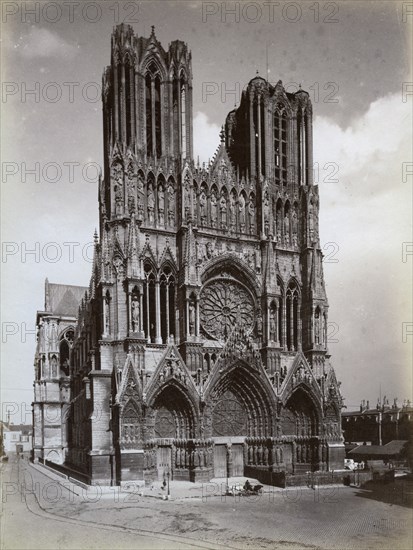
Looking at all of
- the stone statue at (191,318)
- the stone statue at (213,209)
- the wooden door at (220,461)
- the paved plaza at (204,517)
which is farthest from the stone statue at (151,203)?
the paved plaza at (204,517)

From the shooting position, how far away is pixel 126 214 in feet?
122

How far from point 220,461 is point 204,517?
13.1m

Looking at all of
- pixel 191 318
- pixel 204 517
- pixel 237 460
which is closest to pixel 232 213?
pixel 191 318

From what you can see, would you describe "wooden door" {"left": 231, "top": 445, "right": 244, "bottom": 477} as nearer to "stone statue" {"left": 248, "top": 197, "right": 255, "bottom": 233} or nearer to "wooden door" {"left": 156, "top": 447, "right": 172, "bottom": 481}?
"wooden door" {"left": 156, "top": 447, "right": 172, "bottom": 481}

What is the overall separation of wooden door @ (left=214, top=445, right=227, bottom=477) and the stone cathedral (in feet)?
0.28

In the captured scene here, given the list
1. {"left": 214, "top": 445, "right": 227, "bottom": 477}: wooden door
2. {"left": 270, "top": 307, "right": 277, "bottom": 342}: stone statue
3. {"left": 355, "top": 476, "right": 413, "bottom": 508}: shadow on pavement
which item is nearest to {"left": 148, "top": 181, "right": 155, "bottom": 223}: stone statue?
{"left": 270, "top": 307, "right": 277, "bottom": 342}: stone statue

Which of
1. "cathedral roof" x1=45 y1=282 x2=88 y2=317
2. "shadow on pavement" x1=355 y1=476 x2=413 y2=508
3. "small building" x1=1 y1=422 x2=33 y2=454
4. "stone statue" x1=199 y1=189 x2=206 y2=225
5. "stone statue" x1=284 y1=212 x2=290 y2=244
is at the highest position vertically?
"stone statue" x1=199 y1=189 x2=206 y2=225

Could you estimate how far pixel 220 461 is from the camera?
37344 mm

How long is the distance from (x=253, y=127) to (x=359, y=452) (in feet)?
108

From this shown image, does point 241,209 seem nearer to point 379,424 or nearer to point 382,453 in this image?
point 382,453

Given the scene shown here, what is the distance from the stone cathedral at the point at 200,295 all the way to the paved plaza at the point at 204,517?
3.59 meters

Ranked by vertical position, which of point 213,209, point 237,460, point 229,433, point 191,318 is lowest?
point 237,460

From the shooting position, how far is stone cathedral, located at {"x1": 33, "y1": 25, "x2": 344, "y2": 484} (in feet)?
115

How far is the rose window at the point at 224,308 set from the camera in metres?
39.5
